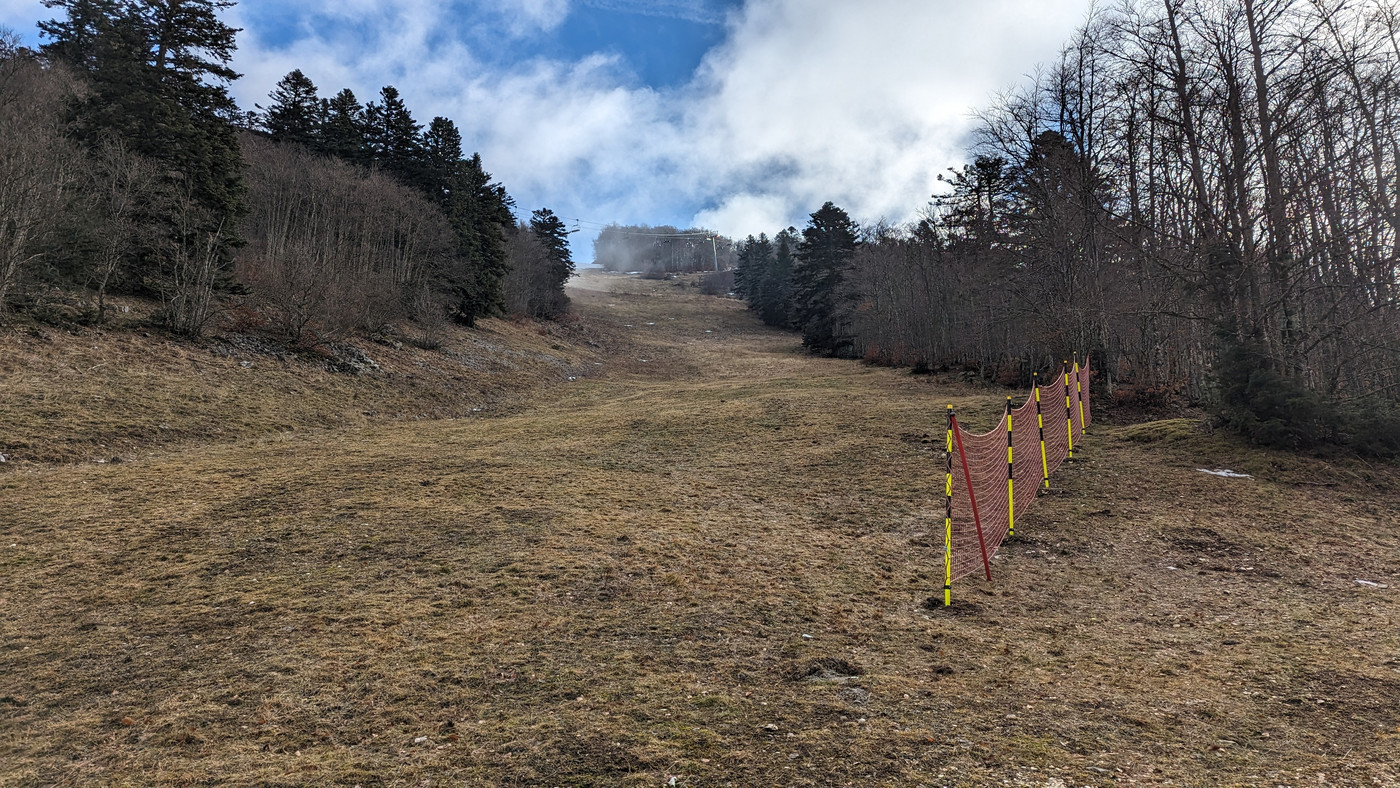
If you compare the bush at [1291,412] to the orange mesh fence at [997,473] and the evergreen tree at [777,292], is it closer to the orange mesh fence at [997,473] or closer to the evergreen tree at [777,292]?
the orange mesh fence at [997,473]

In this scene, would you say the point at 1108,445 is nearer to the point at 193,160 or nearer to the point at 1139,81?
the point at 1139,81

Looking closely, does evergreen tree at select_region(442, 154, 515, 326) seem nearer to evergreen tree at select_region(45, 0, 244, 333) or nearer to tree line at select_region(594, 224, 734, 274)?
evergreen tree at select_region(45, 0, 244, 333)

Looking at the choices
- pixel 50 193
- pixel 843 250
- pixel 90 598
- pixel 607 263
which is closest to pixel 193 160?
pixel 50 193

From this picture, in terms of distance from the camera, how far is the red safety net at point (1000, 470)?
6.81 meters

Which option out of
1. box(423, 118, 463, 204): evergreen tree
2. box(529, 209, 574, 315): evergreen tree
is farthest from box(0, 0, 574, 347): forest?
box(529, 209, 574, 315): evergreen tree

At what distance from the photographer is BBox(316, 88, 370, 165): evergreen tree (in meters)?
35.6

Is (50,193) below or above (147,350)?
above

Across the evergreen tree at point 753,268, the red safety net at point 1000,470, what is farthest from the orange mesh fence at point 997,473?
the evergreen tree at point 753,268

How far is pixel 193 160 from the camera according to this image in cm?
1934

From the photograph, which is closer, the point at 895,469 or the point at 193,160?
the point at 895,469

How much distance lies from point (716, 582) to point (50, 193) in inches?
701

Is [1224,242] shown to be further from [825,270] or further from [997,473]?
[825,270]

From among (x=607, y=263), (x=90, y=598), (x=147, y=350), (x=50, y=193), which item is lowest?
(x=90, y=598)

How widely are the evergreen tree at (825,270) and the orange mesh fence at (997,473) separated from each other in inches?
1343
